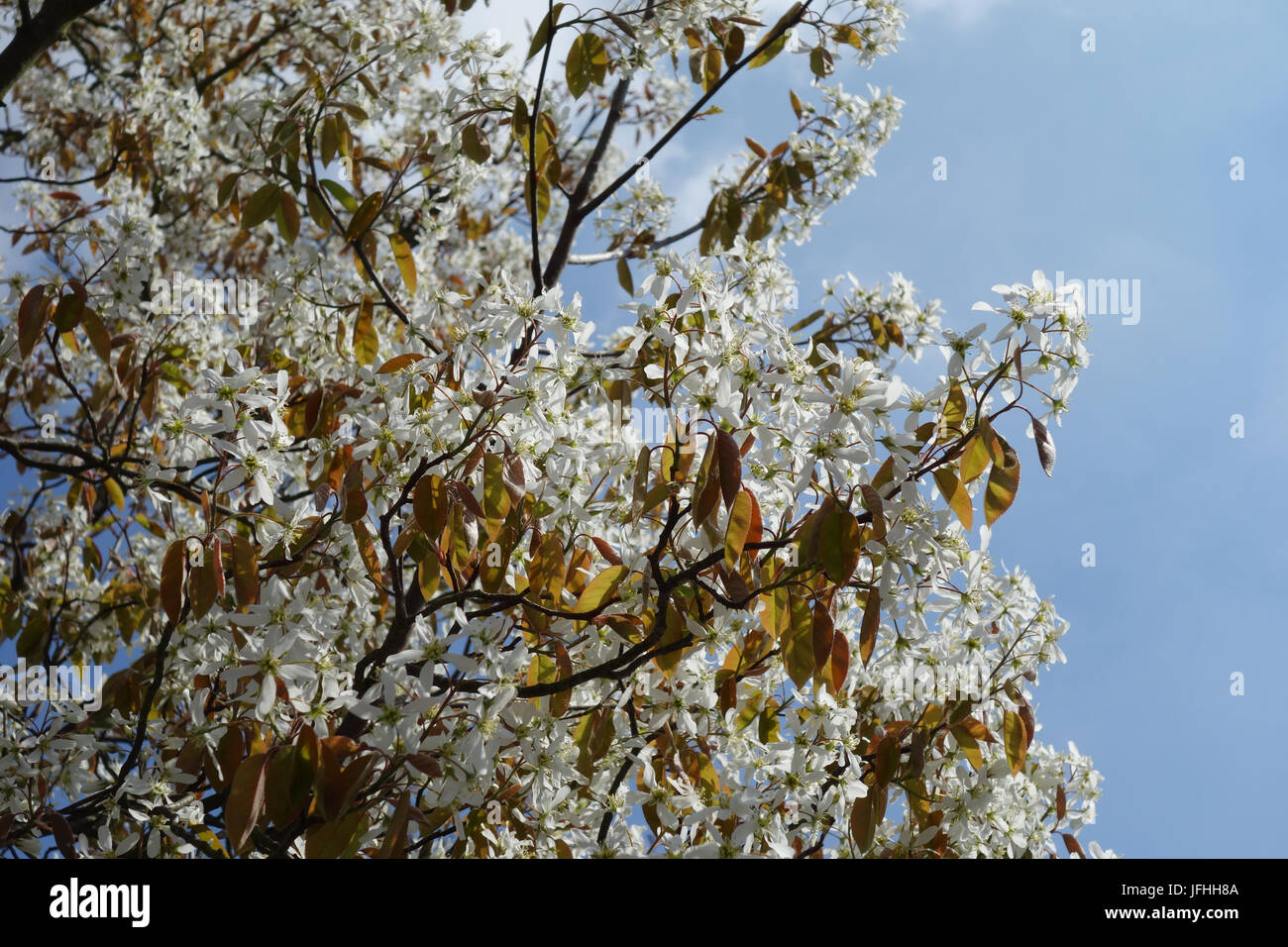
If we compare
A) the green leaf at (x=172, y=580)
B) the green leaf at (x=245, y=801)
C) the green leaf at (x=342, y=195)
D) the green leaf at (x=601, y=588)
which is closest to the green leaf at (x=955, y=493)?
the green leaf at (x=601, y=588)

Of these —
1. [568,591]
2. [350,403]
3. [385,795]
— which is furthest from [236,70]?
[385,795]

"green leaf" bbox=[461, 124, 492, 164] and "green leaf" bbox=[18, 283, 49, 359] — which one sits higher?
"green leaf" bbox=[461, 124, 492, 164]

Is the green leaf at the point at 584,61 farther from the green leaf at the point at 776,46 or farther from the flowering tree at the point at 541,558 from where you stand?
the green leaf at the point at 776,46

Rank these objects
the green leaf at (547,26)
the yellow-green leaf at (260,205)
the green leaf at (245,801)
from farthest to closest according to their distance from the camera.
A: the yellow-green leaf at (260,205) < the green leaf at (547,26) < the green leaf at (245,801)

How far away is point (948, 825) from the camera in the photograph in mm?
2420

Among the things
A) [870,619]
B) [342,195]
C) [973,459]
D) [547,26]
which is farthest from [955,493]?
[342,195]

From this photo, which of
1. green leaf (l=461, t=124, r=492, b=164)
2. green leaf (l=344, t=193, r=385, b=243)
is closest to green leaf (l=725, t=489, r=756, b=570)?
green leaf (l=344, t=193, r=385, b=243)

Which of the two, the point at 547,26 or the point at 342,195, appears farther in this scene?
the point at 342,195

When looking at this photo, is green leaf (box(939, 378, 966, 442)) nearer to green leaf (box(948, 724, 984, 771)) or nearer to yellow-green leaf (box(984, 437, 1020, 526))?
yellow-green leaf (box(984, 437, 1020, 526))

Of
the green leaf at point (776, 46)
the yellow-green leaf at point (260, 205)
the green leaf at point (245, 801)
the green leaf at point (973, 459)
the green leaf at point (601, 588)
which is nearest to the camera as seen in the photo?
the green leaf at point (245, 801)

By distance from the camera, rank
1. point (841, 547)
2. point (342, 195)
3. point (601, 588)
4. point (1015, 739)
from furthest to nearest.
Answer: point (342, 195) → point (1015, 739) → point (601, 588) → point (841, 547)

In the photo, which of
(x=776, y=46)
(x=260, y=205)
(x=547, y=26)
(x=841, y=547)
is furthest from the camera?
(x=776, y=46)

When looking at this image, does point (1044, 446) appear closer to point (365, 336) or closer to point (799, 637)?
point (799, 637)

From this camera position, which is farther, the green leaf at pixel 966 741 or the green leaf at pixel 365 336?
the green leaf at pixel 365 336
